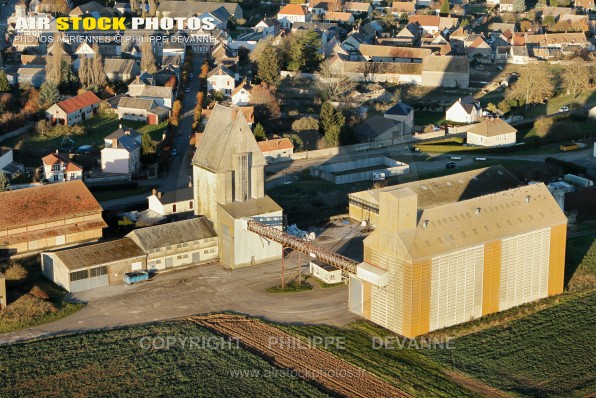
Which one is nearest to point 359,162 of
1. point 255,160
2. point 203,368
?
point 255,160

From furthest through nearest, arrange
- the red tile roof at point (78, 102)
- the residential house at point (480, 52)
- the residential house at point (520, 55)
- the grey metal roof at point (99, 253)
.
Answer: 1. the residential house at point (480, 52)
2. the residential house at point (520, 55)
3. the red tile roof at point (78, 102)
4. the grey metal roof at point (99, 253)

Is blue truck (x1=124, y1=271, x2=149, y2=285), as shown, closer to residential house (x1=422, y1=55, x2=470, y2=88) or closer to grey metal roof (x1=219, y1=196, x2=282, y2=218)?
grey metal roof (x1=219, y1=196, x2=282, y2=218)

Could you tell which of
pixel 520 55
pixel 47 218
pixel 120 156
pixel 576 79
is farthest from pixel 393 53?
pixel 47 218

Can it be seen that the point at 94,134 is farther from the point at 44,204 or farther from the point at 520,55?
the point at 520,55

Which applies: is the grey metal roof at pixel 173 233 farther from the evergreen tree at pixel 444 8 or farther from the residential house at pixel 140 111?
the evergreen tree at pixel 444 8

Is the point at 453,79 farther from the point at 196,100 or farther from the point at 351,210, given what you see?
the point at 351,210

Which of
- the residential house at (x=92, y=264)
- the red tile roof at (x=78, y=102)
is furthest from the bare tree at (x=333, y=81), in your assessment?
the residential house at (x=92, y=264)
